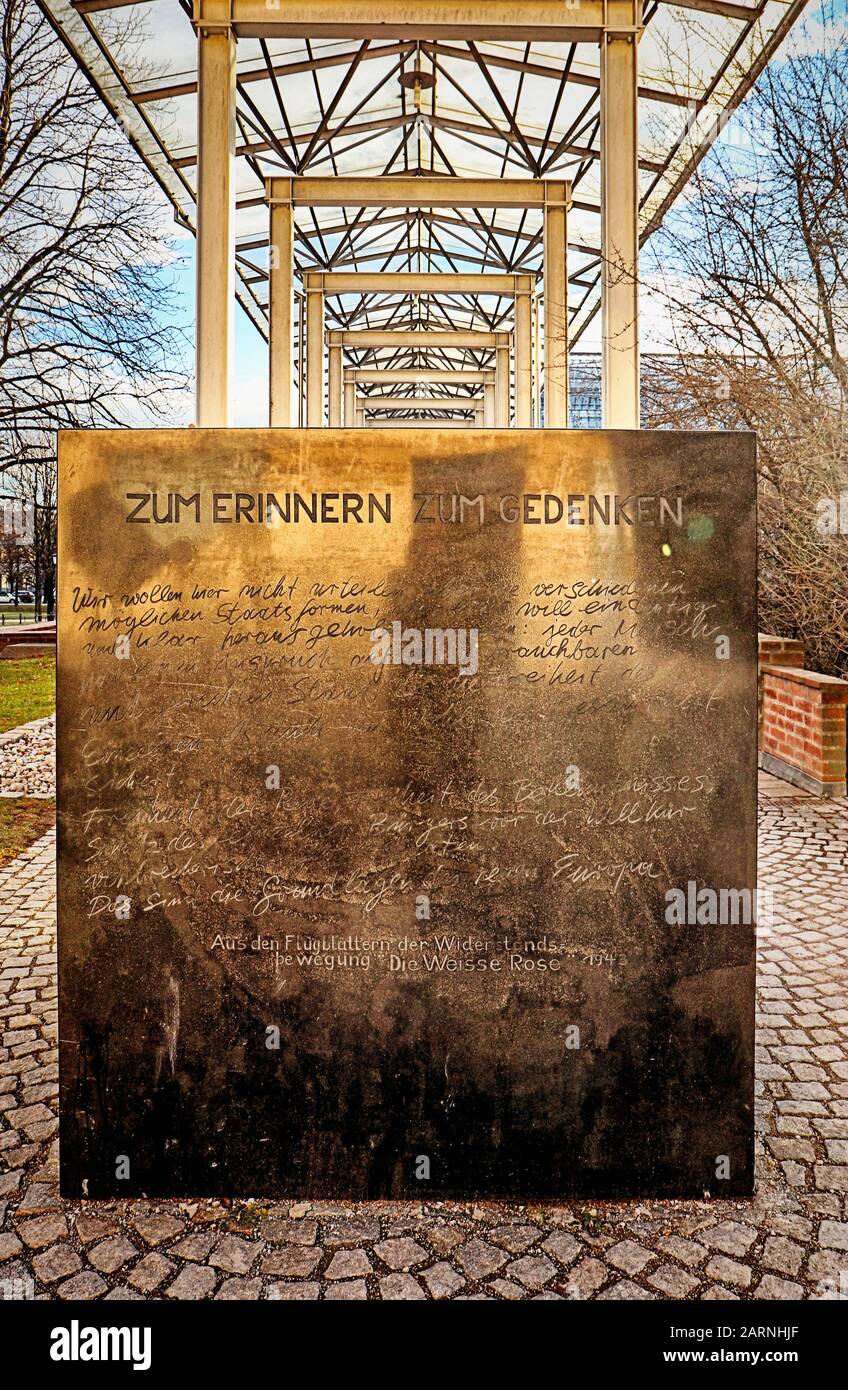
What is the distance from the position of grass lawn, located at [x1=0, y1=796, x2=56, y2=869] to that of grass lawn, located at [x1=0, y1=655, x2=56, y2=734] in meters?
3.30

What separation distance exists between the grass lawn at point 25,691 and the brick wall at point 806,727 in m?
9.69

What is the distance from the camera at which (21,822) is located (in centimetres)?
931

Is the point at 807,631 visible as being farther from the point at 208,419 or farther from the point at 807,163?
the point at 208,419

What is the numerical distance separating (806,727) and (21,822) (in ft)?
27.8

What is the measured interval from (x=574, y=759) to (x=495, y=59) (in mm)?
7670

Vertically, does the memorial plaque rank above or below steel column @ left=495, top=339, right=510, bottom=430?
below

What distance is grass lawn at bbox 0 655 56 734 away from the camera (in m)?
16.4

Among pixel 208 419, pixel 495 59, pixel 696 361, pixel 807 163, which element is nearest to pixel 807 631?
pixel 696 361
